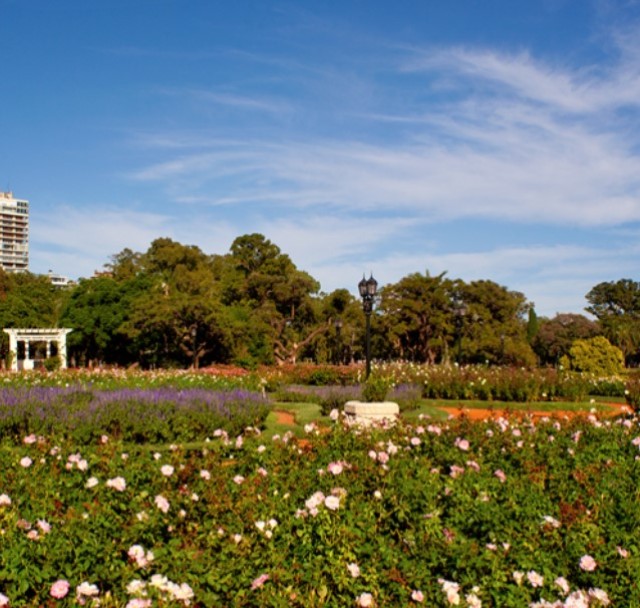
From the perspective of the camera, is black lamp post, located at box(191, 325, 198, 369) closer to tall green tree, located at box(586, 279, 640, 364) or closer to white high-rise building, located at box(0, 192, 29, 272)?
tall green tree, located at box(586, 279, 640, 364)

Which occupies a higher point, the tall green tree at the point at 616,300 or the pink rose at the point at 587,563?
the tall green tree at the point at 616,300

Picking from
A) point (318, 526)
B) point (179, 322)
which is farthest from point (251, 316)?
point (318, 526)

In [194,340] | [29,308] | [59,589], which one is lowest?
[59,589]

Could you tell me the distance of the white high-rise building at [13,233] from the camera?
16588cm

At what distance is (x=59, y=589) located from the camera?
9.58 feet

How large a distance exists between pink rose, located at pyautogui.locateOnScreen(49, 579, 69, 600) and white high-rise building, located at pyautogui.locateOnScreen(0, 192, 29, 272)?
175296 mm

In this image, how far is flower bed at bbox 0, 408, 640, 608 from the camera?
3.26m

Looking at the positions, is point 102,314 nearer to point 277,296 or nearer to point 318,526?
point 277,296

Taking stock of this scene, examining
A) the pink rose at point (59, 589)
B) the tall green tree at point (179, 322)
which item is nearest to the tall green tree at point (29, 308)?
the tall green tree at point (179, 322)

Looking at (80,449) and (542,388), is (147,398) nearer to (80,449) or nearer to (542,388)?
(80,449)

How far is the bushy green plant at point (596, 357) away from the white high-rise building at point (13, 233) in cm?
15418

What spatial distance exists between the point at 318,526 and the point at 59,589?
1.45 m

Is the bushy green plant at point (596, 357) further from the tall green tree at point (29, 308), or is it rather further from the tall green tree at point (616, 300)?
the tall green tree at point (29, 308)

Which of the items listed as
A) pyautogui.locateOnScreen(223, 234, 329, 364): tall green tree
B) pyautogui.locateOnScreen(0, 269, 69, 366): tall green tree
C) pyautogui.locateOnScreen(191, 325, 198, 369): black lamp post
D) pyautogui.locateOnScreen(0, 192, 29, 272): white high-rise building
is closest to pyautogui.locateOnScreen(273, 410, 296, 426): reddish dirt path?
pyautogui.locateOnScreen(191, 325, 198, 369): black lamp post
